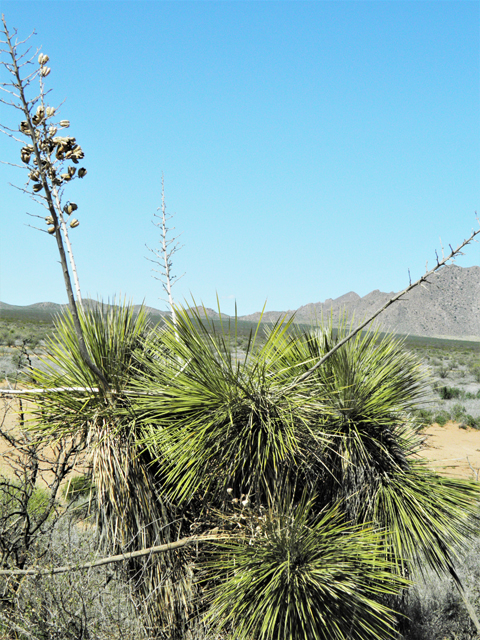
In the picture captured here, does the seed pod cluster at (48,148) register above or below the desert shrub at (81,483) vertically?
above

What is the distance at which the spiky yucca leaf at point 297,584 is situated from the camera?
2.98m

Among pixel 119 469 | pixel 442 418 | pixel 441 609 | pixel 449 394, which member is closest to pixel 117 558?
pixel 119 469

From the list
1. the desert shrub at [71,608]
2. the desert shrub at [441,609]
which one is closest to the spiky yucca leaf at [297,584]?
the desert shrub at [71,608]

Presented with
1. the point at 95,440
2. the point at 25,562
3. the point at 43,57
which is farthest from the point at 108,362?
the point at 43,57

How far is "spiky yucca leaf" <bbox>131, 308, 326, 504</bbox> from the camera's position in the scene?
3.15 metres

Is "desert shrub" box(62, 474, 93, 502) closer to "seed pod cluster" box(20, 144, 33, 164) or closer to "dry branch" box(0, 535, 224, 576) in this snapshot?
"dry branch" box(0, 535, 224, 576)

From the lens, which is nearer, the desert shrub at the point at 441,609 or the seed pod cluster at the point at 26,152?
the seed pod cluster at the point at 26,152

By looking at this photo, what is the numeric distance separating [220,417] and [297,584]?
3.60ft

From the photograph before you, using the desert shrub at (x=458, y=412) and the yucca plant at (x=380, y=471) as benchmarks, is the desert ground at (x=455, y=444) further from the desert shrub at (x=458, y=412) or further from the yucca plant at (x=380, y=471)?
the yucca plant at (x=380, y=471)

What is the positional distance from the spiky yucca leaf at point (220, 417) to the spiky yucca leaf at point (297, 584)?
333 millimetres

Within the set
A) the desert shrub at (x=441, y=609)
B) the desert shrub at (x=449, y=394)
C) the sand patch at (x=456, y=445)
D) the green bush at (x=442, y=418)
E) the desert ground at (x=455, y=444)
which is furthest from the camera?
the desert shrub at (x=449, y=394)

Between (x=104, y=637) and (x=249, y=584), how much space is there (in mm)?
1036

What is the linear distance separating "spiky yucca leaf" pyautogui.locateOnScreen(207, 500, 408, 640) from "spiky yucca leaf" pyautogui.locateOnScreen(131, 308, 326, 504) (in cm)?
33

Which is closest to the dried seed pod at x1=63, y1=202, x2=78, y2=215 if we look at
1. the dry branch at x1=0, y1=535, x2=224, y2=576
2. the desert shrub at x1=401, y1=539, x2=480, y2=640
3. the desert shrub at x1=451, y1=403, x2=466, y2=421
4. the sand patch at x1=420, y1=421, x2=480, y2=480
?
the dry branch at x1=0, y1=535, x2=224, y2=576
